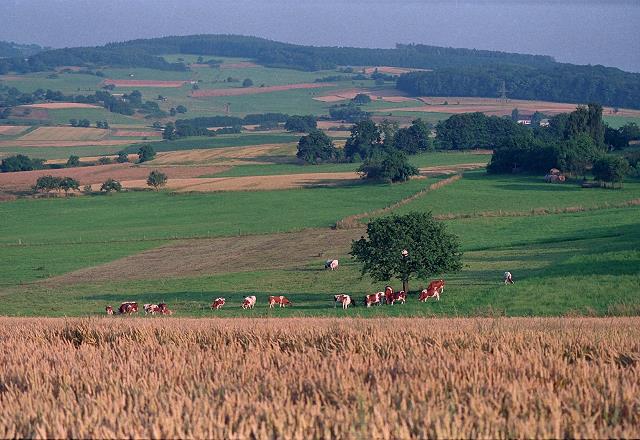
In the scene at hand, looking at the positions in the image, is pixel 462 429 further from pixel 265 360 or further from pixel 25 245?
pixel 25 245

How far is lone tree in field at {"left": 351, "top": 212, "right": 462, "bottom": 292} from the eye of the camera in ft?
126

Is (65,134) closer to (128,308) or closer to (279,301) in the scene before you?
(128,308)

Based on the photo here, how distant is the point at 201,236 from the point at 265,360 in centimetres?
5121

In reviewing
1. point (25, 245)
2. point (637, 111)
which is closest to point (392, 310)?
point (25, 245)

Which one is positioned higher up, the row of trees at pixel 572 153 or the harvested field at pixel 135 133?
the row of trees at pixel 572 153

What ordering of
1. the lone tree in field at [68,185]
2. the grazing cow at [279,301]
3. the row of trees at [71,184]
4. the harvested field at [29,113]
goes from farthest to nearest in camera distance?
the harvested field at [29,113], the lone tree in field at [68,185], the row of trees at [71,184], the grazing cow at [279,301]

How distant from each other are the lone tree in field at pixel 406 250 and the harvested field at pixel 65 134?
418ft

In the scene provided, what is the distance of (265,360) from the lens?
14.0m

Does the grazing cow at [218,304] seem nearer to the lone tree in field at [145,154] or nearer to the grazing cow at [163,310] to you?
the grazing cow at [163,310]

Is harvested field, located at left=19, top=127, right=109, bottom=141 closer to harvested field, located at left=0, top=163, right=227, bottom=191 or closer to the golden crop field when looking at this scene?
harvested field, located at left=0, top=163, right=227, bottom=191

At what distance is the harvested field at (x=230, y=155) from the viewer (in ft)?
393

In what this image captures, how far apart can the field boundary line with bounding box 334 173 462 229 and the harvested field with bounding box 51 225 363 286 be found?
1.76 meters

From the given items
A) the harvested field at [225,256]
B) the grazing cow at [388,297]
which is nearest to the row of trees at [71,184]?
the harvested field at [225,256]

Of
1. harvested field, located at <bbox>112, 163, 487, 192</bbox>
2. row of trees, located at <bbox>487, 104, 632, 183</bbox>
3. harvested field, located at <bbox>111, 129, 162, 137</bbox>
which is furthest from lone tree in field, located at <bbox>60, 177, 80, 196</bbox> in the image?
harvested field, located at <bbox>111, 129, 162, 137</bbox>
